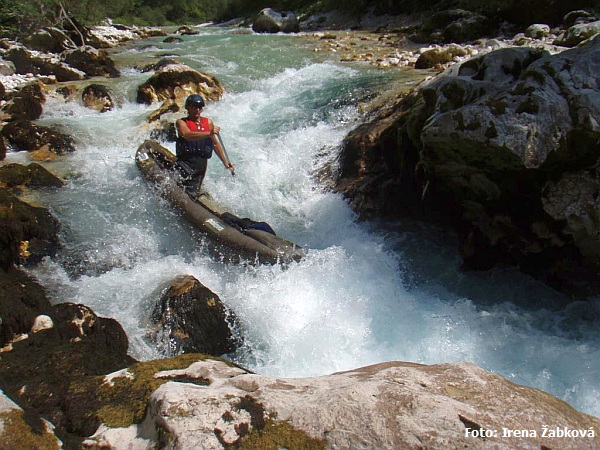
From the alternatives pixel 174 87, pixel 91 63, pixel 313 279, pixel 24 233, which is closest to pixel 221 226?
pixel 313 279

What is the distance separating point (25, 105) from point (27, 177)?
12.1ft

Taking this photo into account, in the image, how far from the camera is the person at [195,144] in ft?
→ 20.3

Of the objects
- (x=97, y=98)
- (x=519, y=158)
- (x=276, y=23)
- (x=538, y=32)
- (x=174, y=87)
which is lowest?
(x=97, y=98)

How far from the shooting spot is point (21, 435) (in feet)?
5.39

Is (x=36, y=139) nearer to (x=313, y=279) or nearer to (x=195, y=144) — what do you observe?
(x=195, y=144)

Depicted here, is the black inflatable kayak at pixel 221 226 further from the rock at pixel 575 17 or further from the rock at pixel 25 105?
the rock at pixel 575 17

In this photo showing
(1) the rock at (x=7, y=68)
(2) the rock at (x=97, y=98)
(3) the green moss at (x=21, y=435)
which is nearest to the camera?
(3) the green moss at (x=21, y=435)

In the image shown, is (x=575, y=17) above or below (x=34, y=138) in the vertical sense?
above

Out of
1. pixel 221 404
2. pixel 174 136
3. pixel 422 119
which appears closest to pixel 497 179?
pixel 422 119

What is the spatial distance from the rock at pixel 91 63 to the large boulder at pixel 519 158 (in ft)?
37.5

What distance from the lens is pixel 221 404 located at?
5.98 ft

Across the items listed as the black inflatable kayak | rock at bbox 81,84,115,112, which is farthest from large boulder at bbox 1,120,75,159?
the black inflatable kayak

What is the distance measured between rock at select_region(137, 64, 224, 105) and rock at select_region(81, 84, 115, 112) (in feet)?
2.38

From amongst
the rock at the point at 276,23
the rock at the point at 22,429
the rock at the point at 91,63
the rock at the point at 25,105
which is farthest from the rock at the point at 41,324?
the rock at the point at 276,23
